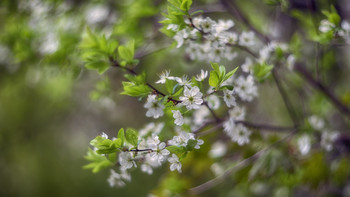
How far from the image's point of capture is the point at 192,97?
882 millimetres

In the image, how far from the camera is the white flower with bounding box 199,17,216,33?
108cm

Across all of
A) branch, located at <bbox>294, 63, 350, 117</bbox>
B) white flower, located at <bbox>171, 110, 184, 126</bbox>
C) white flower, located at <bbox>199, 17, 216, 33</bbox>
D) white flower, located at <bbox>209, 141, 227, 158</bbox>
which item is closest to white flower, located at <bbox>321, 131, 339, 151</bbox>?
branch, located at <bbox>294, 63, 350, 117</bbox>

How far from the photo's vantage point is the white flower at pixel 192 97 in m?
0.87

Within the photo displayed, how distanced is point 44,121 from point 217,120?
3725 mm

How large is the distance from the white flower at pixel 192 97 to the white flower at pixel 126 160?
25cm

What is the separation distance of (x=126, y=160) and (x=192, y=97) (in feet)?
0.97

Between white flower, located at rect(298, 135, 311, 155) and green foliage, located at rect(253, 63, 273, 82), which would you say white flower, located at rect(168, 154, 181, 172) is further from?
white flower, located at rect(298, 135, 311, 155)

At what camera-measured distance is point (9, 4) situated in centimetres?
185

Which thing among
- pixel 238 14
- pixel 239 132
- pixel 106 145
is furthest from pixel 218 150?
pixel 106 145

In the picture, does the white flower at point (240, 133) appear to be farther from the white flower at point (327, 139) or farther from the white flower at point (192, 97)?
the white flower at point (327, 139)

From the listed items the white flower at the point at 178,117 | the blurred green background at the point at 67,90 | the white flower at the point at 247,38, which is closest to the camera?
the white flower at the point at 178,117

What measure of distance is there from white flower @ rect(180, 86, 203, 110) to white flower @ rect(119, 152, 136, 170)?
9.8 inches

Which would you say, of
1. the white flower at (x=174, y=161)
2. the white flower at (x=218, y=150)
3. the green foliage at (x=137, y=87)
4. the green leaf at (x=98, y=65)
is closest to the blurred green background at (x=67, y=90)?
the white flower at (x=218, y=150)

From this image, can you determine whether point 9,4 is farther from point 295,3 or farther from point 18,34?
point 295,3
